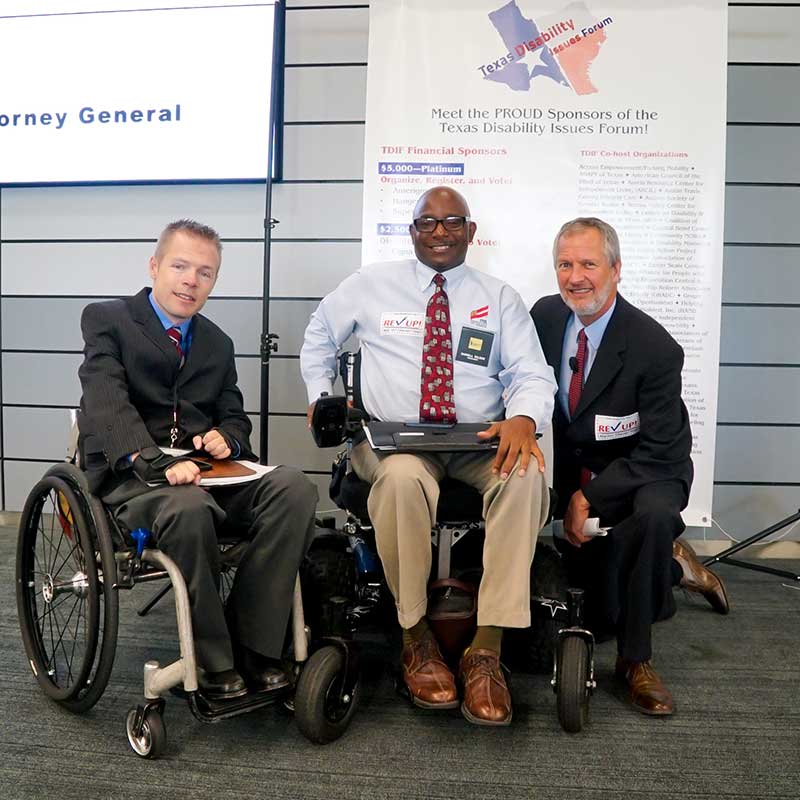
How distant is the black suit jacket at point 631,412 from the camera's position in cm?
A: 180

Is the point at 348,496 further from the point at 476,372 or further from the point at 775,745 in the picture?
the point at 775,745

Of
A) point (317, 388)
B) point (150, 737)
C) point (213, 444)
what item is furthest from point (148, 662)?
point (317, 388)

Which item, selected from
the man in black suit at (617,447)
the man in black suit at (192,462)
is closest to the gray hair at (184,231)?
the man in black suit at (192,462)

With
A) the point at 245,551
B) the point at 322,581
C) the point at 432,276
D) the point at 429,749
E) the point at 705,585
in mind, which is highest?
the point at 432,276

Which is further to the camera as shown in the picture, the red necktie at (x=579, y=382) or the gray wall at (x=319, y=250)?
the gray wall at (x=319, y=250)

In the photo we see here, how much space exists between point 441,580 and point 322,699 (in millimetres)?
465

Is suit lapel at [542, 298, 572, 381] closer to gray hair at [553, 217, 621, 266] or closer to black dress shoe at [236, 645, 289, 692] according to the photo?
gray hair at [553, 217, 621, 266]

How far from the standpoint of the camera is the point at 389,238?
272cm

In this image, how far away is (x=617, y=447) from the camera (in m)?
1.92

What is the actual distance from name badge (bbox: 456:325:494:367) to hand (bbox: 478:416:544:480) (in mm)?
296

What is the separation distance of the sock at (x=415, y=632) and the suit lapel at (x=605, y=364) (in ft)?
2.29

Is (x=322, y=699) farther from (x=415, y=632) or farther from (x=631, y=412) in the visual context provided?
(x=631, y=412)

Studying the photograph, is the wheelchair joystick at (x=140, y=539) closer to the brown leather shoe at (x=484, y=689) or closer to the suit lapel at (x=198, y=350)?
the suit lapel at (x=198, y=350)

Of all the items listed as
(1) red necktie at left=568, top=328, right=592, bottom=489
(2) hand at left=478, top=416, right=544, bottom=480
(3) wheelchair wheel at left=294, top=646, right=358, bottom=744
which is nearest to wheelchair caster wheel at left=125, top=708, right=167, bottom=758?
(3) wheelchair wheel at left=294, top=646, right=358, bottom=744
